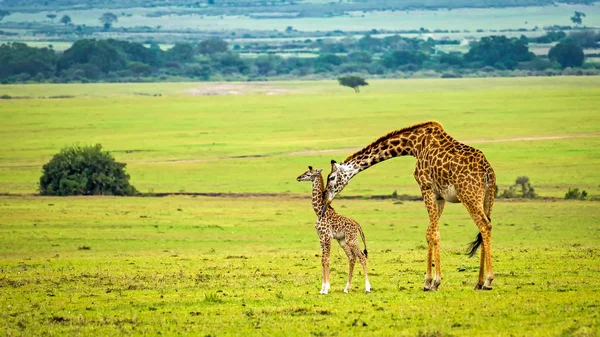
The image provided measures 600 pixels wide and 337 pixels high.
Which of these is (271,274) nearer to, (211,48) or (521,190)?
(521,190)

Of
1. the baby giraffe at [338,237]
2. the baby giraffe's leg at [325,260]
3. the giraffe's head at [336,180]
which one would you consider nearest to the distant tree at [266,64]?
the giraffe's head at [336,180]

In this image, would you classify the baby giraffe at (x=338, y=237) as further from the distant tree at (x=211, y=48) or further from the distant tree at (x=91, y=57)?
the distant tree at (x=211, y=48)

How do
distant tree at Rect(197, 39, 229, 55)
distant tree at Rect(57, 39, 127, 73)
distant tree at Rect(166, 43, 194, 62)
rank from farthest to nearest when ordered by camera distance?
distant tree at Rect(197, 39, 229, 55) → distant tree at Rect(166, 43, 194, 62) → distant tree at Rect(57, 39, 127, 73)

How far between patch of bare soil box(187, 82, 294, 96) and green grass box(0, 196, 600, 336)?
57.3m

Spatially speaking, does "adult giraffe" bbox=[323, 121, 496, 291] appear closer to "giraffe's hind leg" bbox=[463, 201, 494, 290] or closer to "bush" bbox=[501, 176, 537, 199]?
"giraffe's hind leg" bbox=[463, 201, 494, 290]

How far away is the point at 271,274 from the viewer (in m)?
17.2

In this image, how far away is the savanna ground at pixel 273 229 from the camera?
12.8m

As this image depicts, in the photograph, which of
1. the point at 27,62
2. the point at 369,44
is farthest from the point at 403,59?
the point at 27,62

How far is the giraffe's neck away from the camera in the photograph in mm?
14461

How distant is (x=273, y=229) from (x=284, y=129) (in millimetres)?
30715

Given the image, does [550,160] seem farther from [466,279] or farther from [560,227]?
[466,279]

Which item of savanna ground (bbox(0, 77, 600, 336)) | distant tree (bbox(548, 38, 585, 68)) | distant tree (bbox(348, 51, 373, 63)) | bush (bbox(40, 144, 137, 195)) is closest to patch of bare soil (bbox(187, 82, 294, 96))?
savanna ground (bbox(0, 77, 600, 336))

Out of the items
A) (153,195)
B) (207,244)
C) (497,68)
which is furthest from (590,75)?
(207,244)

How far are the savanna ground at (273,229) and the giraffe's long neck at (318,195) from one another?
1.16 metres
